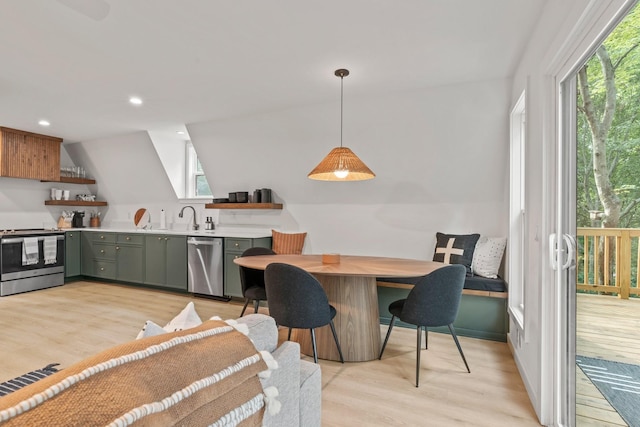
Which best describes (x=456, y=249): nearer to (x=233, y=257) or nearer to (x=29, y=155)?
(x=233, y=257)

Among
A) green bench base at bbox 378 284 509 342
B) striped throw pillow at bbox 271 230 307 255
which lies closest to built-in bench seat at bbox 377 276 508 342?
green bench base at bbox 378 284 509 342

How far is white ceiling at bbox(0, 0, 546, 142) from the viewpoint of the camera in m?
2.16

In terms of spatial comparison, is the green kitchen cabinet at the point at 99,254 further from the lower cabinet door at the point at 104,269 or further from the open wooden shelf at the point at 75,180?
the open wooden shelf at the point at 75,180

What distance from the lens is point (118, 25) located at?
2.32 metres

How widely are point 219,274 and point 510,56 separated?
156 inches

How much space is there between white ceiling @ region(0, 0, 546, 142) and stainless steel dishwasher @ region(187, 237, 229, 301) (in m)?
1.80

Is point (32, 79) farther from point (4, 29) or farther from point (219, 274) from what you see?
point (219, 274)

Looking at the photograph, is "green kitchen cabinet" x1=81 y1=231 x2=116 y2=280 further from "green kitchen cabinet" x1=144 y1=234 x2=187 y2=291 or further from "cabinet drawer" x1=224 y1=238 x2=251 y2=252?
"cabinet drawer" x1=224 y1=238 x2=251 y2=252

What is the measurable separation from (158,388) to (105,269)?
599 cm

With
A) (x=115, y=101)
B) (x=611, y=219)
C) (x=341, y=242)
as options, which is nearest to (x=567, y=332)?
(x=611, y=219)

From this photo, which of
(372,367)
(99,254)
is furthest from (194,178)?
(372,367)

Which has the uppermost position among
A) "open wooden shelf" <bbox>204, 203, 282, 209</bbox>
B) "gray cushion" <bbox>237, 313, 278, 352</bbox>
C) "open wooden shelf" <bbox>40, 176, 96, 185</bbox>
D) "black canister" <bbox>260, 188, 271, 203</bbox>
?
"open wooden shelf" <bbox>40, 176, 96, 185</bbox>

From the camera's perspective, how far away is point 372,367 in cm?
272

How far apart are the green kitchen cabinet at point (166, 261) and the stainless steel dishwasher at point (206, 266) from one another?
0.16m
